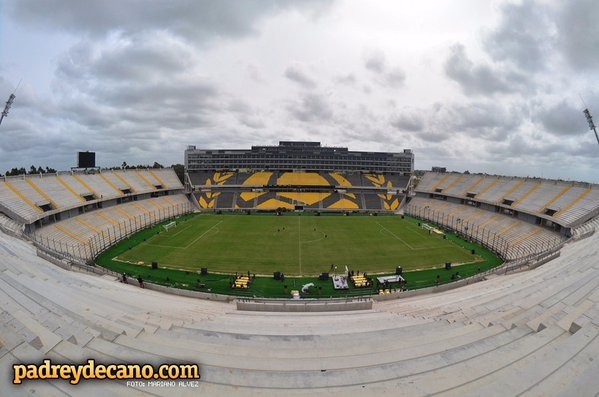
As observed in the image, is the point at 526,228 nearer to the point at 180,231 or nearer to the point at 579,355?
the point at 579,355

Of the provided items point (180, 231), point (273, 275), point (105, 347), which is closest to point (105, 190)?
point (180, 231)

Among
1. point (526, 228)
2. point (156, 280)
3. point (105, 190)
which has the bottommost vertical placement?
point (156, 280)

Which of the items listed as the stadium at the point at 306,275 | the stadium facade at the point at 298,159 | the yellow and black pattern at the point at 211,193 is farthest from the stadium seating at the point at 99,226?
the stadium facade at the point at 298,159

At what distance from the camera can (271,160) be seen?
8125cm

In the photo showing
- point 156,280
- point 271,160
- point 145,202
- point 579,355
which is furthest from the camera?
point 271,160

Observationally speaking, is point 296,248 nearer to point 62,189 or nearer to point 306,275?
point 306,275

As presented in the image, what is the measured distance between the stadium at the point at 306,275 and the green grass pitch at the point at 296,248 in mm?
326

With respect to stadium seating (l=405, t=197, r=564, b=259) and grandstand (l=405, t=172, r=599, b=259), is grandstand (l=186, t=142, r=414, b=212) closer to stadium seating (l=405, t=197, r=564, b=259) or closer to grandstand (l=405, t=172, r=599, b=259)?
stadium seating (l=405, t=197, r=564, b=259)

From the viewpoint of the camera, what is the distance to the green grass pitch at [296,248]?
3114 cm

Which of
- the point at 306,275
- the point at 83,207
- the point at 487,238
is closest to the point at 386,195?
the point at 487,238

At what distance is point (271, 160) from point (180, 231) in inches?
1590

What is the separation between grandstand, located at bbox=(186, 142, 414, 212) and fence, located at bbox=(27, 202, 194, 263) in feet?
36.4

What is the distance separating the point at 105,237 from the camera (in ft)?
125

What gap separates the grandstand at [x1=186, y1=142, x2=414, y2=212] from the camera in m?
68.6
